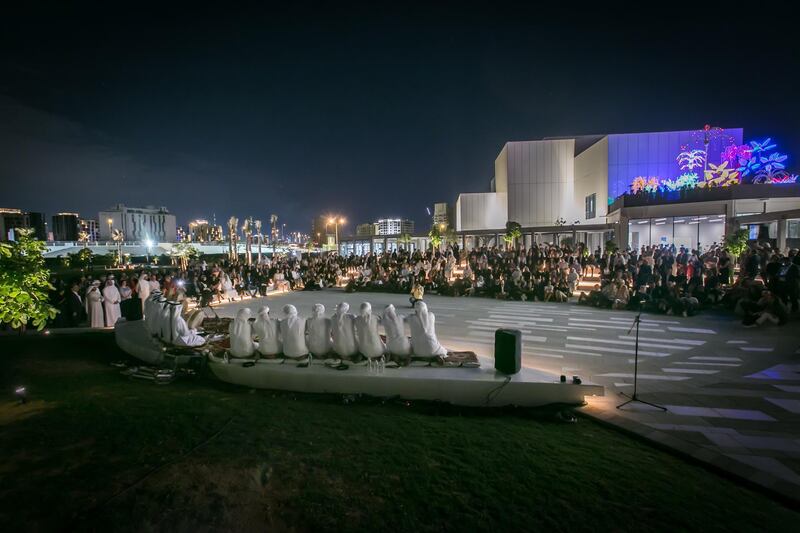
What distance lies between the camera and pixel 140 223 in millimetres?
136500

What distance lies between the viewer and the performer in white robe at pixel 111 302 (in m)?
11.6

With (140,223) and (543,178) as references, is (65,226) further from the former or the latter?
(543,178)

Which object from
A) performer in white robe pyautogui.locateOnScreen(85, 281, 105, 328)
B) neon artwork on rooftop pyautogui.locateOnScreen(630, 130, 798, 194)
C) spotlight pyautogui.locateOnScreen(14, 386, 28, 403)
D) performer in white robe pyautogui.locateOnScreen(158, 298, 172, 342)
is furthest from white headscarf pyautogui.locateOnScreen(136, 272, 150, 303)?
neon artwork on rooftop pyautogui.locateOnScreen(630, 130, 798, 194)

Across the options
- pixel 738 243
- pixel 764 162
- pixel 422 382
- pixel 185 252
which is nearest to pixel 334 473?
pixel 422 382

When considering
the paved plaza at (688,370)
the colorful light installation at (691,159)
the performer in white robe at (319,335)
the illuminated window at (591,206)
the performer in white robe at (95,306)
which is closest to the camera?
the paved plaza at (688,370)

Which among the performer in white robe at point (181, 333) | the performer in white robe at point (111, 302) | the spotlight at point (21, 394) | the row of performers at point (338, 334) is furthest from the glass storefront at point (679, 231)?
the spotlight at point (21, 394)

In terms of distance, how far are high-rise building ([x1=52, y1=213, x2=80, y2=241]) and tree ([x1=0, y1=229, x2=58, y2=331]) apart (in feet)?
601

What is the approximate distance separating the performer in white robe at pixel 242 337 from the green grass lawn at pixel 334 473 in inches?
49.6

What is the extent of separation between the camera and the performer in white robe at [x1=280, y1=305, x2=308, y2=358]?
21.2 feet

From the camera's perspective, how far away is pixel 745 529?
9.94 ft

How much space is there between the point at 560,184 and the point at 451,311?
99.7ft

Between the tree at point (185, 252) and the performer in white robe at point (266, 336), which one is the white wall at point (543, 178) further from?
the performer in white robe at point (266, 336)

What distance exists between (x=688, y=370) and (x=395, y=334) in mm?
5404

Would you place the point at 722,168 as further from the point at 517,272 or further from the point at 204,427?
the point at 204,427
